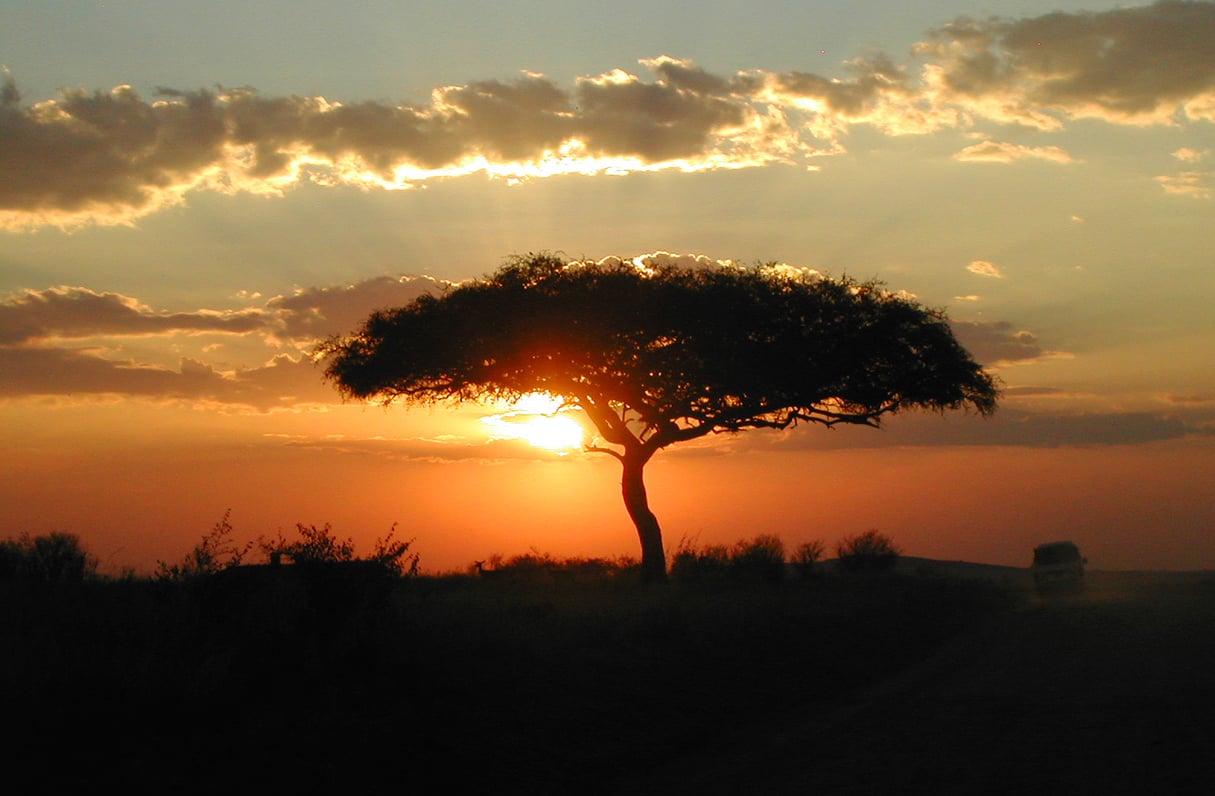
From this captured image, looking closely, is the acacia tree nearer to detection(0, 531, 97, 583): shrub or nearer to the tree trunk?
the tree trunk

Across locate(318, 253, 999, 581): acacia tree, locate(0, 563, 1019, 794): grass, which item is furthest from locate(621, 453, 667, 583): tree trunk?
locate(0, 563, 1019, 794): grass

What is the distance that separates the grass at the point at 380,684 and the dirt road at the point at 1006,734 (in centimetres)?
111

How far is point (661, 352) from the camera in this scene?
32.4m

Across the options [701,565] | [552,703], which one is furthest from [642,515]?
[552,703]

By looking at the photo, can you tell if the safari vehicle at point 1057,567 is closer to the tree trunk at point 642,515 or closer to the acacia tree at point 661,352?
the acacia tree at point 661,352

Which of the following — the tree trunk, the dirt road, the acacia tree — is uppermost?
the acacia tree

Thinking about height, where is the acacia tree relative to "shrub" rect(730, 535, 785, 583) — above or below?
above

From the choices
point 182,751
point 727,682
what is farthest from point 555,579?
point 182,751

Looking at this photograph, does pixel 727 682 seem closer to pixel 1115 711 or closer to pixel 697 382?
pixel 1115 711

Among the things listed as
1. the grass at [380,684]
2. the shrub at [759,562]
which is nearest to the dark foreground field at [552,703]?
the grass at [380,684]

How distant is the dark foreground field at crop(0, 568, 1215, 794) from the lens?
34.7 feet

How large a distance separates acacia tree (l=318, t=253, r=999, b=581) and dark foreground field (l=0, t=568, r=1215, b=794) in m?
12.9

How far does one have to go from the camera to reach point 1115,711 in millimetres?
12938

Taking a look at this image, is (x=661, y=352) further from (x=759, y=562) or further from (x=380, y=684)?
(x=380, y=684)
